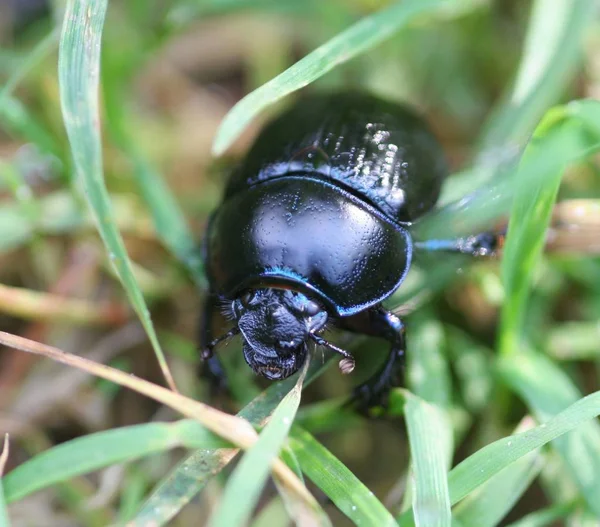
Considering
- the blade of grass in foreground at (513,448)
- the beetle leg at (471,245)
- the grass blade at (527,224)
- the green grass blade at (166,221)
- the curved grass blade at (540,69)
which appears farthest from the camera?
the curved grass blade at (540,69)

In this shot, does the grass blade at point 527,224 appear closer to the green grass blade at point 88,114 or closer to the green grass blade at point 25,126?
the green grass blade at point 88,114

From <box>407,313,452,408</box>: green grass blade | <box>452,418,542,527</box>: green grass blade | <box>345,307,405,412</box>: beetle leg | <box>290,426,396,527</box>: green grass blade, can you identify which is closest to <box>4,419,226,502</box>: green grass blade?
<box>290,426,396,527</box>: green grass blade

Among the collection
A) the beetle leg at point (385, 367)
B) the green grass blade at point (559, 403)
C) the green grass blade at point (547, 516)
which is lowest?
the green grass blade at point (547, 516)

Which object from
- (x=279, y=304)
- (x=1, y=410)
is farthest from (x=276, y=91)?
(x=1, y=410)

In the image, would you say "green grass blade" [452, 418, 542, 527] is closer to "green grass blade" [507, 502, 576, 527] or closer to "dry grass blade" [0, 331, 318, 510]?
"green grass blade" [507, 502, 576, 527]

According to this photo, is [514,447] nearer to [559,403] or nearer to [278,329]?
[559,403]

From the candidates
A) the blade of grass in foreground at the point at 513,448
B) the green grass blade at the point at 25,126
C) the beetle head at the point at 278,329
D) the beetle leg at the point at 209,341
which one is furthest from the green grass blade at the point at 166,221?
the blade of grass in foreground at the point at 513,448

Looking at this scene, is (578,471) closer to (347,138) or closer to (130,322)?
(347,138)
